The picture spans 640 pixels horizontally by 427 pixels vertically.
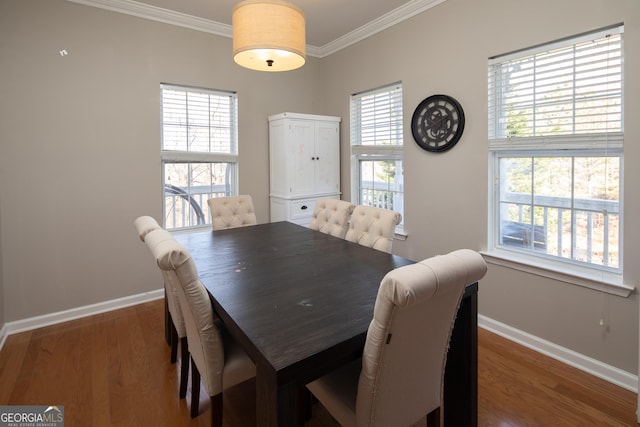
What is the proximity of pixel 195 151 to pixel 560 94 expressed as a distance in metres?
3.18

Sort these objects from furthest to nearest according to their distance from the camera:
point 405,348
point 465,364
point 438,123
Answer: point 438,123
point 465,364
point 405,348

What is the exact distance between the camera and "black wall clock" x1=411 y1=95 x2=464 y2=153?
2908 millimetres

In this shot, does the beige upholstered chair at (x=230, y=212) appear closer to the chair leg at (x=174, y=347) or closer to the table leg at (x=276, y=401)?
the chair leg at (x=174, y=347)

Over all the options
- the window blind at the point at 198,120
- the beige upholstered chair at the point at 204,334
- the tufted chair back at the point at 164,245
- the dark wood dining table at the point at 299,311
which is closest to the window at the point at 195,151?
the window blind at the point at 198,120

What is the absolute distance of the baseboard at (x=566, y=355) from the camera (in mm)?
2098

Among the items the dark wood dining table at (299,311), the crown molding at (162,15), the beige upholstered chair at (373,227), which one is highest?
the crown molding at (162,15)

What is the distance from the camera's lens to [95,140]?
3080 mm

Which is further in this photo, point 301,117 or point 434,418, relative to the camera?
point 301,117

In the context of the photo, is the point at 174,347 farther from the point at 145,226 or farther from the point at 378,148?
the point at 378,148

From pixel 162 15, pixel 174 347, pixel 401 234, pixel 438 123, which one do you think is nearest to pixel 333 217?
pixel 401 234

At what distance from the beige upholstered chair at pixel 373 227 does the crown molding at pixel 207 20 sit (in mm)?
1963

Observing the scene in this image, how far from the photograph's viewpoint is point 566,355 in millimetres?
2355

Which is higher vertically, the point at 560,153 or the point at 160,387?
the point at 560,153

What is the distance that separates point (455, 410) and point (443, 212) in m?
1.80
